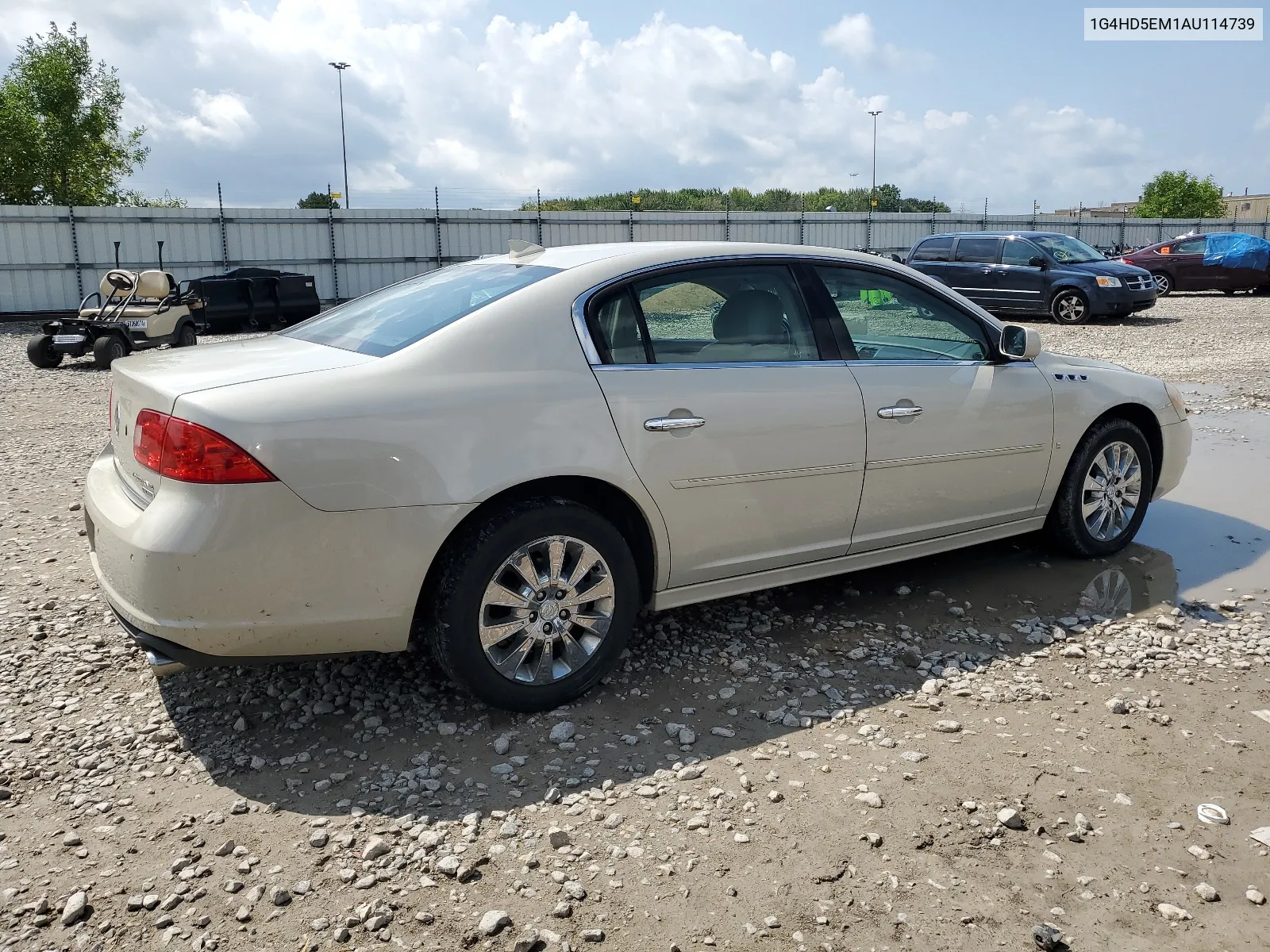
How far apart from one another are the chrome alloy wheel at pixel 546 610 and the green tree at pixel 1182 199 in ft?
279

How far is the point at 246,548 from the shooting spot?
3.09 m

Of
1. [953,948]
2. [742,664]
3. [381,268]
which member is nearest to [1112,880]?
[953,948]

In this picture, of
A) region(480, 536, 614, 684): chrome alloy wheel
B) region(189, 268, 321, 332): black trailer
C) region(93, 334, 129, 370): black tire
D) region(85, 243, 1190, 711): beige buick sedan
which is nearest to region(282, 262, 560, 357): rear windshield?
region(85, 243, 1190, 711): beige buick sedan

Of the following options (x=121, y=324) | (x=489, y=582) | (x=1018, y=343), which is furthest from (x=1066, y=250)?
(x=489, y=582)

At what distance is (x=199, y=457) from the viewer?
3088 mm

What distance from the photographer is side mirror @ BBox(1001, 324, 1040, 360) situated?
186 inches

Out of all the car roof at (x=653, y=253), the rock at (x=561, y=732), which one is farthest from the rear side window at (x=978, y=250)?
the rock at (x=561, y=732)

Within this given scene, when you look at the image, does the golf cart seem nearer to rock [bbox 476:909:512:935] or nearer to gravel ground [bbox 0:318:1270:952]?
gravel ground [bbox 0:318:1270:952]

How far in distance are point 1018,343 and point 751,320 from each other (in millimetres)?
1419

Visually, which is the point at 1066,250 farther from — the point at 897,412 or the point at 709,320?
the point at 709,320

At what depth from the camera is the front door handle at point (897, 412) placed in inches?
169

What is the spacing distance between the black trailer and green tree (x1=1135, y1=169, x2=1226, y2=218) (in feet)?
242

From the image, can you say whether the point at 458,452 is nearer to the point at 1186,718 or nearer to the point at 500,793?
the point at 500,793

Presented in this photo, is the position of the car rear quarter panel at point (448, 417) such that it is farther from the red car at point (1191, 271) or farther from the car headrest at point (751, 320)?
the red car at point (1191, 271)
